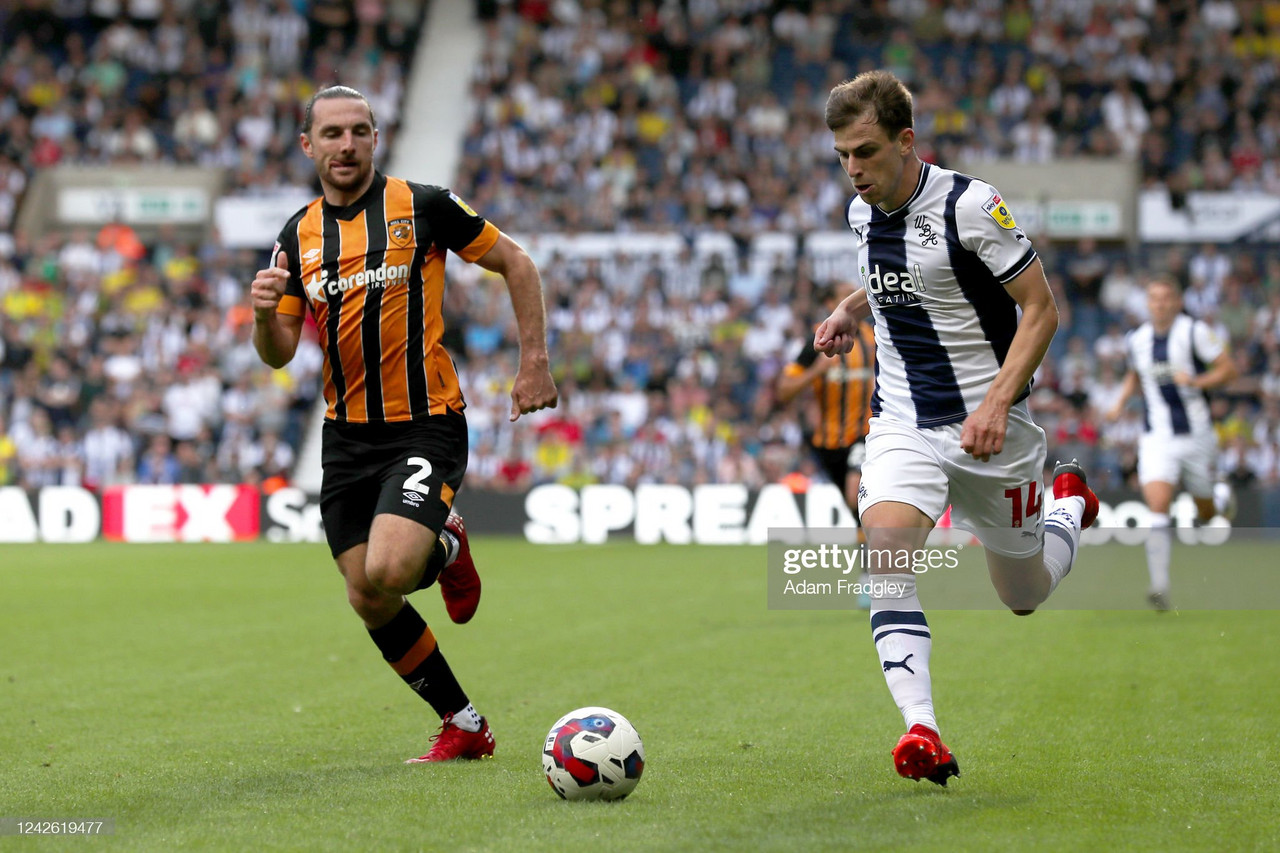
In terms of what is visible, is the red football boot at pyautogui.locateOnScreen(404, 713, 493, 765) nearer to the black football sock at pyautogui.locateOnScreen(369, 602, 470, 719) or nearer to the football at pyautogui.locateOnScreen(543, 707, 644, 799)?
the black football sock at pyautogui.locateOnScreen(369, 602, 470, 719)

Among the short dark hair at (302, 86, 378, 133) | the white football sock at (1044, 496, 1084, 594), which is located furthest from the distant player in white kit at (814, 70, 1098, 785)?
the short dark hair at (302, 86, 378, 133)

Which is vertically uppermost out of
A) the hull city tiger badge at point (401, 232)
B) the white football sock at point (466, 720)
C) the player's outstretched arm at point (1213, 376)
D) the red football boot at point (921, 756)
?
the hull city tiger badge at point (401, 232)

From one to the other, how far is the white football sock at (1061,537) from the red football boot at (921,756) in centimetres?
123

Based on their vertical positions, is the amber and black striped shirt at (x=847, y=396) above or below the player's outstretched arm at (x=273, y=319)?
below

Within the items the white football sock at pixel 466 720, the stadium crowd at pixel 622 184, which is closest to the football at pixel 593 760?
the white football sock at pixel 466 720

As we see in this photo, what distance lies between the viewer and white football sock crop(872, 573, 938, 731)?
4.81m

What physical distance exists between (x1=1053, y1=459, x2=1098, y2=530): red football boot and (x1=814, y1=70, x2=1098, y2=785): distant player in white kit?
2.73ft

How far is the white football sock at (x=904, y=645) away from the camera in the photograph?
15.8 ft

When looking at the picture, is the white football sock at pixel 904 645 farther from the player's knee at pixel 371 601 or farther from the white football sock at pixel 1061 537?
the player's knee at pixel 371 601

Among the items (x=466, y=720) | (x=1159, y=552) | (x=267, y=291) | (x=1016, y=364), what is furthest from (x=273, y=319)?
(x=1159, y=552)

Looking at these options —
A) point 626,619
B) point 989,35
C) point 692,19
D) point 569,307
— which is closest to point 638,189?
point 569,307

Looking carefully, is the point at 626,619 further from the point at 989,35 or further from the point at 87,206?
the point at 989,35

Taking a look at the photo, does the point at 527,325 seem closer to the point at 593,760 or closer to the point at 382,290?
the point at 382,290

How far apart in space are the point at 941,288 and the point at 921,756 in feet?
5.42
